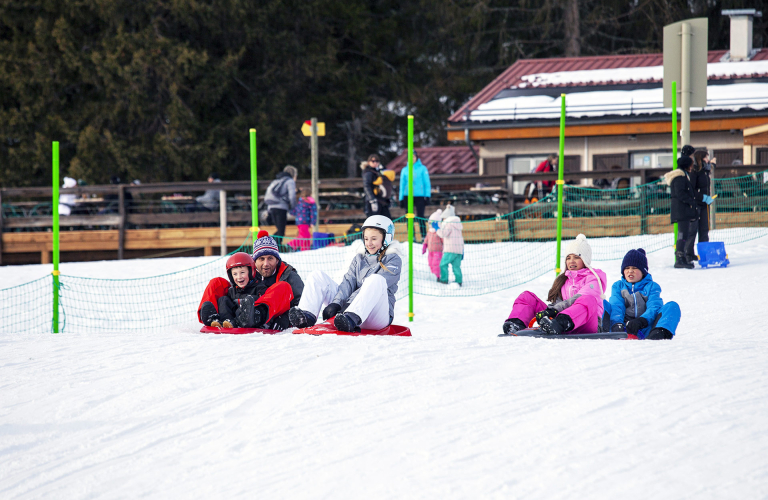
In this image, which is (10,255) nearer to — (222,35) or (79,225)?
(79,225)

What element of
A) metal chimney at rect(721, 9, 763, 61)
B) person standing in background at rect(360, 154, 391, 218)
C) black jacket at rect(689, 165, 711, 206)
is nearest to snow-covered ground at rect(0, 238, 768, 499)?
black jacket at rect(689, 165, 711, 206)

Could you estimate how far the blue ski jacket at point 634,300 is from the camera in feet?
19.2

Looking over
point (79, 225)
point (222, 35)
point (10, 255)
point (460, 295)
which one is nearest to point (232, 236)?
point (79, 225)

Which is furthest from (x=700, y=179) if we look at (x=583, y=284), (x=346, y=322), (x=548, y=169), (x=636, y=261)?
(x=346, y=322)

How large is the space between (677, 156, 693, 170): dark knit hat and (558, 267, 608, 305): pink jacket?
4719mm

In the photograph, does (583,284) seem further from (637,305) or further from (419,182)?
(419,182)

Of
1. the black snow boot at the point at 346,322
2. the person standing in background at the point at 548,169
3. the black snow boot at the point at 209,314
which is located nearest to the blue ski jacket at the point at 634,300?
the black snow boot at the point at 346,322

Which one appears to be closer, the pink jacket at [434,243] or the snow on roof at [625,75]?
the pink jacket at [434,243]

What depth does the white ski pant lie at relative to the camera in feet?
19.1

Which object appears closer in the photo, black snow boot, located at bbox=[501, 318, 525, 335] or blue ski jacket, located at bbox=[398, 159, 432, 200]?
black snow boot, located at bbox=[501, 318, 525, 335]

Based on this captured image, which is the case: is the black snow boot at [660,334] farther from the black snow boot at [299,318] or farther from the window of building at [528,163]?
the window of building at [528,163]

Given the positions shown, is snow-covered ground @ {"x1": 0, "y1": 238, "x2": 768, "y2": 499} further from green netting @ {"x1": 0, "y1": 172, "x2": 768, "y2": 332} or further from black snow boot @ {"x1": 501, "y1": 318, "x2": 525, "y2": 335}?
green netting @ {"x1": 0, "y1": 172, "x2": 768, "y2": 332}

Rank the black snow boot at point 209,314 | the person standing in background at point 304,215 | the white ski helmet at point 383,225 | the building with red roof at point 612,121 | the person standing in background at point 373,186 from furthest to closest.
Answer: the building with red roof at point 612,121, the person standing in background at point 304,215, the person standing in background at point 373,186, the white ski helmet at point 383,225, the black snow boot at point 209,314

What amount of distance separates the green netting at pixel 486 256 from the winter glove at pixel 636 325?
4400 millimetres
